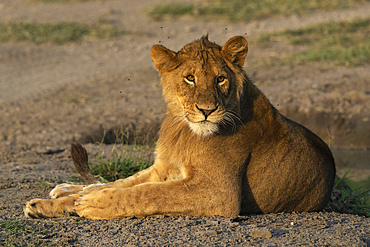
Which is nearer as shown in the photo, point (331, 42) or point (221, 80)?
point (221, 80)

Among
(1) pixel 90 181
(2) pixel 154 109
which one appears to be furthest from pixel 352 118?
(1) pixel 90 181

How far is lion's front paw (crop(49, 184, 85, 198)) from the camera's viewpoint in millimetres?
4270

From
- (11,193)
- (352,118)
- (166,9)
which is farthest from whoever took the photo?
(166,9)

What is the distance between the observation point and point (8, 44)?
11250 millimetres

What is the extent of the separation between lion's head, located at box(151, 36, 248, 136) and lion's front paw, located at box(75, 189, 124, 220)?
68cm

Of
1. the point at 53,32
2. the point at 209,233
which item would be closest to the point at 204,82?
the point at 209,233

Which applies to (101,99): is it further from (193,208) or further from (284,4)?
(284,4)

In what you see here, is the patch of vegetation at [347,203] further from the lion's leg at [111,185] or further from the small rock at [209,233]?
the small rock at [209,233]

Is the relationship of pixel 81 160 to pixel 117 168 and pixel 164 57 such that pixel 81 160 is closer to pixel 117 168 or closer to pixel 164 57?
pixel 117 168

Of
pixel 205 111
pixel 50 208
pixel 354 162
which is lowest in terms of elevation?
pixel 354 162

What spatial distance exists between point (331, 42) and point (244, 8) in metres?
2.99

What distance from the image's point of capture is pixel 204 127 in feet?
11.9

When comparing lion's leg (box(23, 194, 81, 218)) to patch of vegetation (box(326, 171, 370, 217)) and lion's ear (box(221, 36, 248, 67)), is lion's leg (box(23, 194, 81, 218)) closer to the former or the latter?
lion's ear (box(221, 36, 248, 67))

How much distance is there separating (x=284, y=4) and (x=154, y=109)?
266 inches
